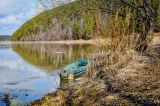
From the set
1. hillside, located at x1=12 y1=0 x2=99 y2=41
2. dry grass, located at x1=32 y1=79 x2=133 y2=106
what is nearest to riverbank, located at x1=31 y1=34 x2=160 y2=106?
dry grass, located at x1=32 y1=79 x2=133 y2=106

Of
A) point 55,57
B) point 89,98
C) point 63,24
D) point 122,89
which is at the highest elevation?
point 63,24

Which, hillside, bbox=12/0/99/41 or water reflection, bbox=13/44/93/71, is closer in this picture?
hillside, bbox=12/0/99/41

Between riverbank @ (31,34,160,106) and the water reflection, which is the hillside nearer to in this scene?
the water reflection

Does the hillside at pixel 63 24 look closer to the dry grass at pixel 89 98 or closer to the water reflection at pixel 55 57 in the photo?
the water reflection at pixel 55 57

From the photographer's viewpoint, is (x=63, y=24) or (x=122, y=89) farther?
(x=63, y=24)

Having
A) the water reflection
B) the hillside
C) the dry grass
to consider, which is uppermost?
the hillside

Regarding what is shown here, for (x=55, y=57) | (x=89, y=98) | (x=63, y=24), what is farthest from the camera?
(x=55, y=57)

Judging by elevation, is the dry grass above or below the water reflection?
above

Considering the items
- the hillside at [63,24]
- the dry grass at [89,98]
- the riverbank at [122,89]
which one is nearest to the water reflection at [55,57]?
the hillside at [63,24]

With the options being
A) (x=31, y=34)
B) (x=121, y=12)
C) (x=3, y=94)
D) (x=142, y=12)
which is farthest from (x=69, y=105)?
(x=31, y=34)

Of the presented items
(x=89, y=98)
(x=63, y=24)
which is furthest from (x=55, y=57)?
(x=89, y=98)

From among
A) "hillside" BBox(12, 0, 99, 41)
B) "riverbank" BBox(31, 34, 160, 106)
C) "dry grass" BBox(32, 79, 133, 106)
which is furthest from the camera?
"hillside" BBox(12, 0, 99, 41)

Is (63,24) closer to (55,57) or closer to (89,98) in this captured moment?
(89,98)

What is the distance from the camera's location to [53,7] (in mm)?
15773
